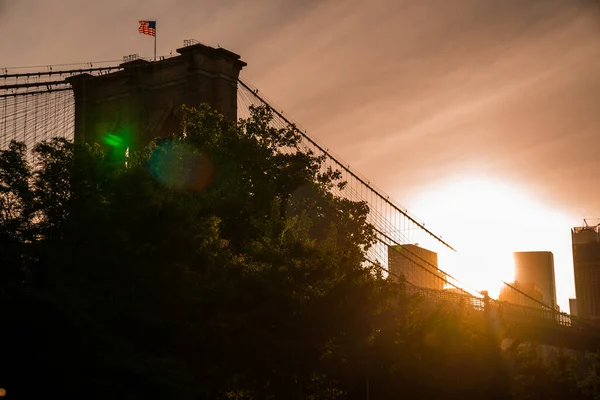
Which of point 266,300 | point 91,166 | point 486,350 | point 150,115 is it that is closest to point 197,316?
point 266,300

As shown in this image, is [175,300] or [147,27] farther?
[147,27]

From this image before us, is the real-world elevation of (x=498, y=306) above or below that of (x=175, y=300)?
above

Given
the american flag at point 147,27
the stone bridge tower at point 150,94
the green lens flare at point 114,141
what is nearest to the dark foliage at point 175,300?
the stone bridge tower at point 150,94

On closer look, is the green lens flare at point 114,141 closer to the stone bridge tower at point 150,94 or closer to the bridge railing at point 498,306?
the stone bridge tower at point 150,94

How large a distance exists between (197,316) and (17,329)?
6821 millimetres

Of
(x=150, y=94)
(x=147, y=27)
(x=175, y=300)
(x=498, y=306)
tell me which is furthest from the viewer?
(x=498, y=306)

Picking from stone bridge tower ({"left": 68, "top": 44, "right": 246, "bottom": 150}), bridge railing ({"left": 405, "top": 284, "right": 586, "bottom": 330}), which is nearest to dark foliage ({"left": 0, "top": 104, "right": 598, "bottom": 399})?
stone bridge tower ({"left": 68, "top": 44, "right": 246, "bottom": 150})

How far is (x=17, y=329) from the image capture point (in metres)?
24.5

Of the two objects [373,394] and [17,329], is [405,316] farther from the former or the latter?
[17,329]

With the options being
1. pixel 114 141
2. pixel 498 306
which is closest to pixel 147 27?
pixel 114 141

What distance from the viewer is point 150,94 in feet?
208

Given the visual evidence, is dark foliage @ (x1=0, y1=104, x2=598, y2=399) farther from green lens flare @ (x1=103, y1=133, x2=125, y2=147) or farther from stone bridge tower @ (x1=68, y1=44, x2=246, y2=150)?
green lens flare @ (x1=103, y1=133, x2=125, y2=147)

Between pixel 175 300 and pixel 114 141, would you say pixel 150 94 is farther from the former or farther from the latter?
pixel 175 300

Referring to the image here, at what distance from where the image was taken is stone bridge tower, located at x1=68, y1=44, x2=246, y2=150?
5941cm
